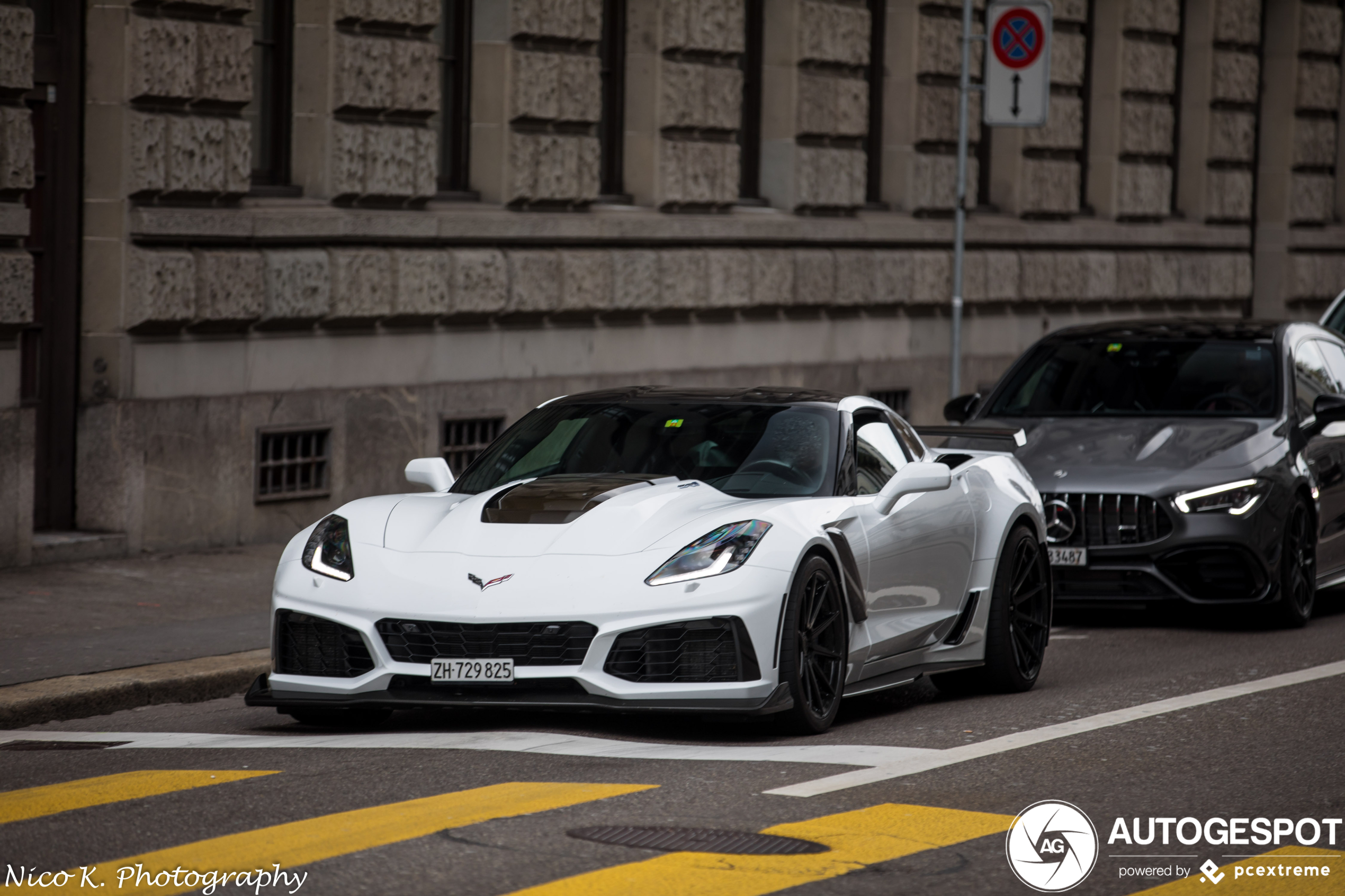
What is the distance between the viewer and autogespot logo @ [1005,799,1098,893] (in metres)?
5.75

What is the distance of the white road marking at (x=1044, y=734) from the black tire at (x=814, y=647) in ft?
1.67

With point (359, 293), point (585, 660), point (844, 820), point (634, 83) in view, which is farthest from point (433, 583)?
point (634, 83)

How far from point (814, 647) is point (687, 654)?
0.57 m

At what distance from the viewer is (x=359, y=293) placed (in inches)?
577

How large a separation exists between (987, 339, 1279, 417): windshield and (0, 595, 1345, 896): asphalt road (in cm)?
346

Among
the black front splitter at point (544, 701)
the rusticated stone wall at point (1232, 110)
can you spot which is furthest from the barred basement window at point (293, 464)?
the rusticated stone wall at point (1232, 110)

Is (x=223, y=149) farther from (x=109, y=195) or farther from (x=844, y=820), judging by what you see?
(x=844, y=820)

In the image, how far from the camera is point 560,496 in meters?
8.20

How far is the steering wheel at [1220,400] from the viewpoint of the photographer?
492 inches

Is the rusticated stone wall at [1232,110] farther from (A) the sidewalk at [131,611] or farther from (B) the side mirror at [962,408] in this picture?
(A) the sidewalk at [131,611]

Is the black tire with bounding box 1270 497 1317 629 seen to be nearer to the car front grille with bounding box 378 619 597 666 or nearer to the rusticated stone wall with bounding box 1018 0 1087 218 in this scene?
the car front grille with bounding box 378 619 597 666

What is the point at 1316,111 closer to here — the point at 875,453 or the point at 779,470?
the point at 875,453

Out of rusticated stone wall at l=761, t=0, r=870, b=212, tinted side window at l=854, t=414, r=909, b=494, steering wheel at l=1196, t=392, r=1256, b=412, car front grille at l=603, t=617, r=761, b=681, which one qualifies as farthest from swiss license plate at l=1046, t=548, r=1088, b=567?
rusticated stone wall at l=761, t=0, r=870, b=212

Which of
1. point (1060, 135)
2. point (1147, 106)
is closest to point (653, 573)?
point (1060, 135)
